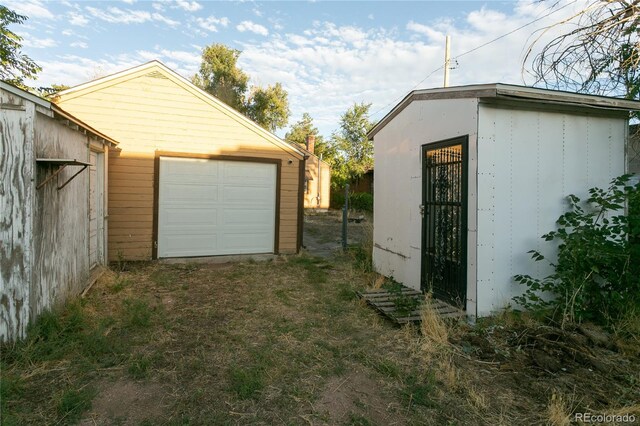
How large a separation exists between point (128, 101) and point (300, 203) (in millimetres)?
4222

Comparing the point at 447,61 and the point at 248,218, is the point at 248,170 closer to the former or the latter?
the point at 248,218

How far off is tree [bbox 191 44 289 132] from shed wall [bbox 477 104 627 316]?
23.7m

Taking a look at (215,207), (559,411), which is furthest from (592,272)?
(215,207)

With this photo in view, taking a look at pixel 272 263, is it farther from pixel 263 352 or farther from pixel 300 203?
pixel 263 352

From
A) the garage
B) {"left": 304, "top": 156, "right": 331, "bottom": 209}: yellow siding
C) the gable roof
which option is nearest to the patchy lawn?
the garage

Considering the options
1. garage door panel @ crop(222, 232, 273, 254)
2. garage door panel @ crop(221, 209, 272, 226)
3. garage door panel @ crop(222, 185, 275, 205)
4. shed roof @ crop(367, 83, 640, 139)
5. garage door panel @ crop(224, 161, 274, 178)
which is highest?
shed roof @ crop(367, 83, 640, 139)

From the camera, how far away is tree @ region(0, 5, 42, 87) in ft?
42.2

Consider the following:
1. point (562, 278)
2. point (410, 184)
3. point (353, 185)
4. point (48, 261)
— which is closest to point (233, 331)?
point (48, 261)

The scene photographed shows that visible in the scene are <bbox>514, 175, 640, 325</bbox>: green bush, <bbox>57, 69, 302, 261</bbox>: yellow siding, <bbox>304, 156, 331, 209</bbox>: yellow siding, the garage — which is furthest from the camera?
<bbox>304, 156, 331, 209</bbox>: yellow siding

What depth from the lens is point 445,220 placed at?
5035mm

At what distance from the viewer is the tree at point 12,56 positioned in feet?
42.2

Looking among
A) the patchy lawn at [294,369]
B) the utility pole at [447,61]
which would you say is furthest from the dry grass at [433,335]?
the utility pole at [447,61]

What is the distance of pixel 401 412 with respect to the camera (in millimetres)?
2652

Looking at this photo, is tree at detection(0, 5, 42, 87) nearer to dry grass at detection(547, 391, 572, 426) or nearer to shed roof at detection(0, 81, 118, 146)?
shed roof at detection(0, 81, 118, 146)
